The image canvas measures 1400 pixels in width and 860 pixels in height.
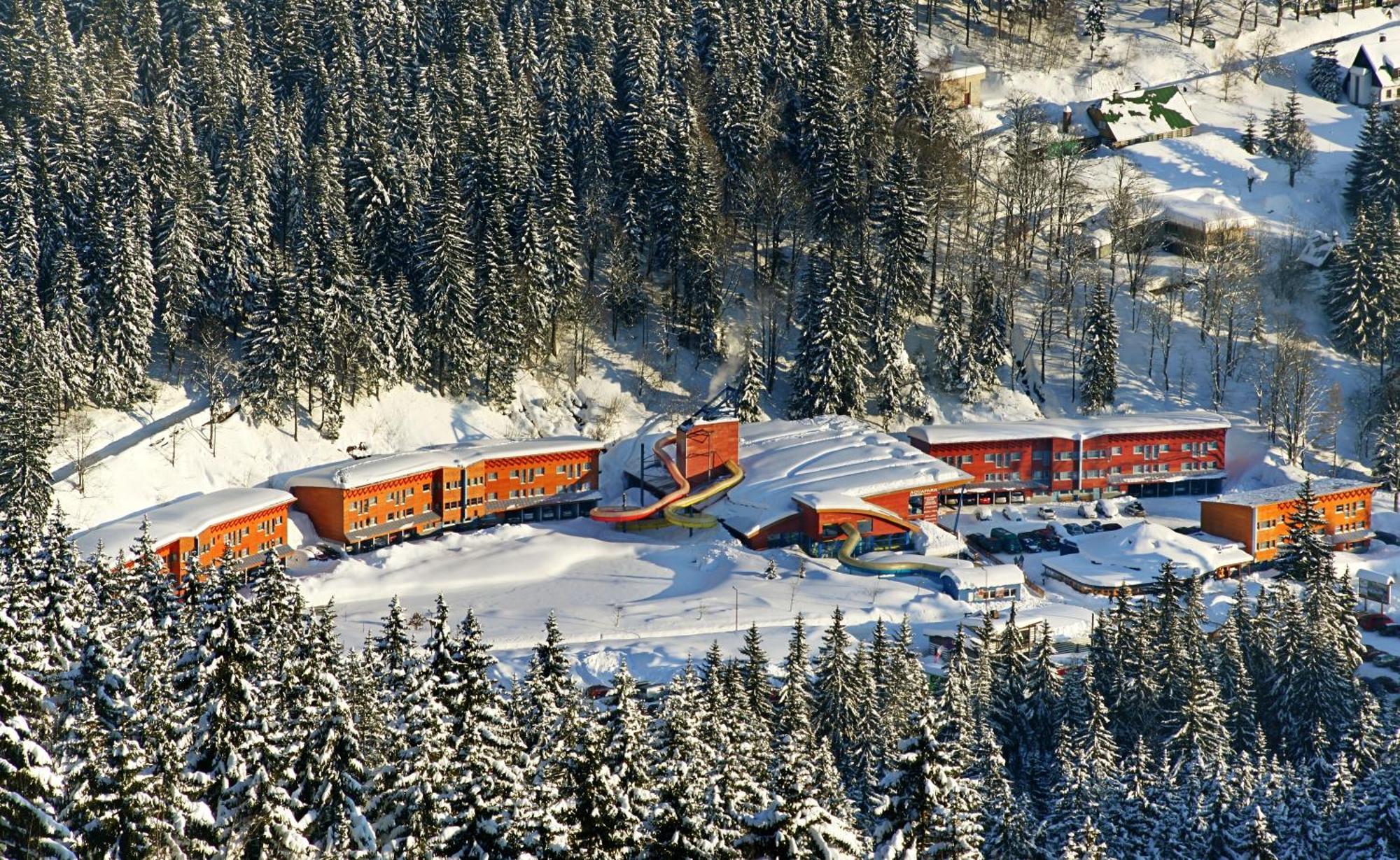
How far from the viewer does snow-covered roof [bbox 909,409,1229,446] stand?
8406 centimetres

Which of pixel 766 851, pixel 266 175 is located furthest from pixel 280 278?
pixel 766 851

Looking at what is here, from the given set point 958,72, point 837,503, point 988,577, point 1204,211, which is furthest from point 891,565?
point 958,72

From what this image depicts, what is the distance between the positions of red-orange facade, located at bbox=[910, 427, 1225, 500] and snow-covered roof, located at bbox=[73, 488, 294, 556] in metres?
34.5

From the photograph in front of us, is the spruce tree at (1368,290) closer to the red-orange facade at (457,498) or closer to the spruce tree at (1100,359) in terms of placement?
the spruce tree at (1100,359)

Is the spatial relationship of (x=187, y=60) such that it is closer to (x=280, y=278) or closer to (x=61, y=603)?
(x=280, y=278)

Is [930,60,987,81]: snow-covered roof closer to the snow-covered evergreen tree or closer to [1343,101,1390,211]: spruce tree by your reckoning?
[1343,101,1390,211]: spruce tree

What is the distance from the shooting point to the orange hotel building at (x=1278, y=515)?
77312 mm

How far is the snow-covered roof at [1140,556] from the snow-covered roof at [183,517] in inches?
1415

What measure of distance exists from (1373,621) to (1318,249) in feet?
137

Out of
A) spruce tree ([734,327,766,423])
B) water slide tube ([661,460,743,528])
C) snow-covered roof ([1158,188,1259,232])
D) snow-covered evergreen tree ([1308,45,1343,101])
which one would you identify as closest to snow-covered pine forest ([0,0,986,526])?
spruce tree ([734,327,766,423])

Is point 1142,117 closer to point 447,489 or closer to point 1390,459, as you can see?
point 1390,459

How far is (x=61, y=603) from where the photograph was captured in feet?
117

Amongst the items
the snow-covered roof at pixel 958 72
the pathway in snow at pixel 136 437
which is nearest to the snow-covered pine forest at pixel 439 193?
the pathway in snow at pixel 136 437

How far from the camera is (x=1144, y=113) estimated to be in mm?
114438
